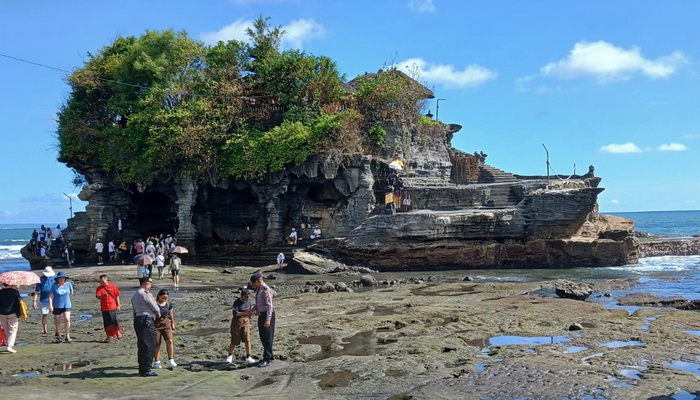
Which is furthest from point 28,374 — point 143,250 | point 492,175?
point 492,175

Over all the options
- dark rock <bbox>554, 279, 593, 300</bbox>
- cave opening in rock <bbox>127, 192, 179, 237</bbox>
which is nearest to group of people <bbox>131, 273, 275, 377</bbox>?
dark rock <bbox>554, 279, 593, 300</bbox>

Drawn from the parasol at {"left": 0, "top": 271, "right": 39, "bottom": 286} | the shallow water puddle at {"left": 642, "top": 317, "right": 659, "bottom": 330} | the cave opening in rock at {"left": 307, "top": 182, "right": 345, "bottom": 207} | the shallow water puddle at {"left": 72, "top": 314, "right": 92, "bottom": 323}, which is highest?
the cave opening in rock at {"left": 307, "top": 182, "right": 345, "bottom": 207}

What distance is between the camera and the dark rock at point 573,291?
54.5 feet

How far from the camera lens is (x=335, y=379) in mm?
8609

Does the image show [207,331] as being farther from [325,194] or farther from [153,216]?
[153,216]

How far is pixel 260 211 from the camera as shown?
3247 cm

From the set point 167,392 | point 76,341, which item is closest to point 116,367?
point 167,392

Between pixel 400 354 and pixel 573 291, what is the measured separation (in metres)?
8.79

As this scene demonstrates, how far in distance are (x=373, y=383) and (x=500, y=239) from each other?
2024cm

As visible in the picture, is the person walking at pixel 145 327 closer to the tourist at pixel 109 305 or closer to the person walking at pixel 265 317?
the person walking at pixel 265 317

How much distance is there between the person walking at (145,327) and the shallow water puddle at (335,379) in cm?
257

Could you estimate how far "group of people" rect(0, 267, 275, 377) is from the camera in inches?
345

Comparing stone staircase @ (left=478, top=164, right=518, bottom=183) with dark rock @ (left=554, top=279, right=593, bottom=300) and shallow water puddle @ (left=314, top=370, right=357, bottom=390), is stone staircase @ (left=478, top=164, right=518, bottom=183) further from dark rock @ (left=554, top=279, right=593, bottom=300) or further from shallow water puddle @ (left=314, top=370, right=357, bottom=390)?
shallow water puddle @ (left=314, top=370, right=357, bottom=390)

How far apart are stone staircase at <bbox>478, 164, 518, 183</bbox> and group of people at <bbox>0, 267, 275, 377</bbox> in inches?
1119
